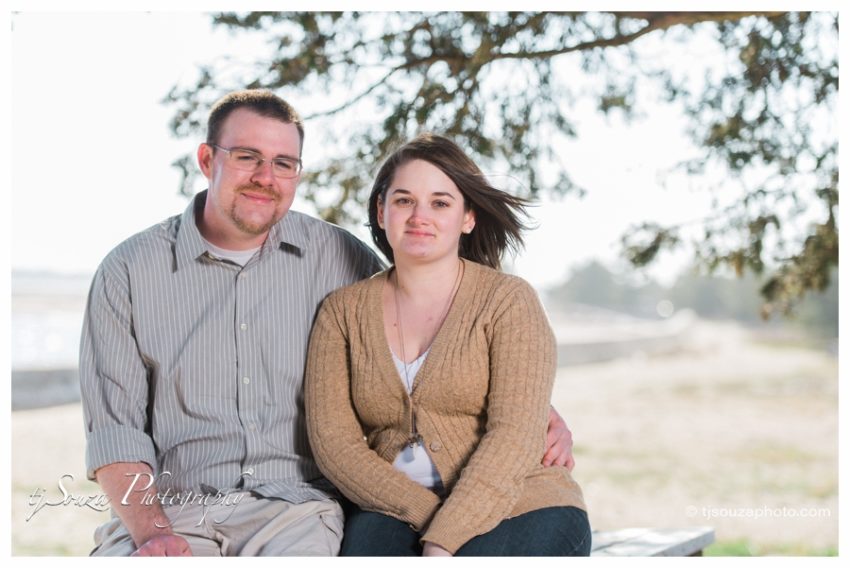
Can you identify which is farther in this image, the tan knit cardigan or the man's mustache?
the man's mustache

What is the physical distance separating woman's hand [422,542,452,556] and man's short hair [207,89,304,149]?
51.5 inches

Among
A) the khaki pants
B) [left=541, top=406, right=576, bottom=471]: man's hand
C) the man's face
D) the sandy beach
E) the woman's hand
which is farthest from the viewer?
the sandy beach

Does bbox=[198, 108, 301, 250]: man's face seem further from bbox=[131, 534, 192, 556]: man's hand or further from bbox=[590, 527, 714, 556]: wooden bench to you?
bbox=[590, 527, 714, 556]: wooden bench

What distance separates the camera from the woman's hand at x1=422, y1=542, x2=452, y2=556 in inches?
95.8

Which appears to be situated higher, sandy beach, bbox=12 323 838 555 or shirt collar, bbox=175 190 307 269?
shirt collar, bbox=175 190 307 269

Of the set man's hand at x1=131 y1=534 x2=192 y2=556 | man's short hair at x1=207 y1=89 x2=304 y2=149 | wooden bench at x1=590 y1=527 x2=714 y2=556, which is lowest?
wooden bench at x1=590 y1=527 x2=714 y2=556

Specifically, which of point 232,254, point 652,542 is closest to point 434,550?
point 232,254

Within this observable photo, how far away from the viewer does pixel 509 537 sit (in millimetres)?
2518

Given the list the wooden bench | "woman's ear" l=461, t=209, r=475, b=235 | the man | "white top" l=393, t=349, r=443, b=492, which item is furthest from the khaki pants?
the wooden bench

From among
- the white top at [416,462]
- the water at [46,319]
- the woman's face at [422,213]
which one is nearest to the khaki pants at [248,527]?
the white top at [416,462]

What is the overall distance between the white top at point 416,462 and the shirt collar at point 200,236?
58 centimetres

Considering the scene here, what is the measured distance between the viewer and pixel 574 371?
22391 millimetres
